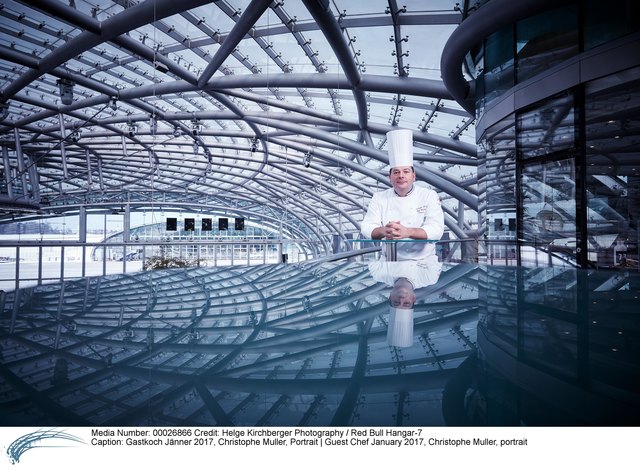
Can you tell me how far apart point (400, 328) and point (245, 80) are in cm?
1163

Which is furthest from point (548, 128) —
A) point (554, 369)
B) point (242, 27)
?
point (554, 369)

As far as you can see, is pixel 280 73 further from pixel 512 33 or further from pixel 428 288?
pixel 428 288

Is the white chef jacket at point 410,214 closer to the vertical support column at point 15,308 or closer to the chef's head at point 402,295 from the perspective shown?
the chef's head at point 402,295

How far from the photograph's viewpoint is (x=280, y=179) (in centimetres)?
2572

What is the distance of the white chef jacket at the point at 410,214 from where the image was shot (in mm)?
3648

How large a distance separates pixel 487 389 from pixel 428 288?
1233 millimetres

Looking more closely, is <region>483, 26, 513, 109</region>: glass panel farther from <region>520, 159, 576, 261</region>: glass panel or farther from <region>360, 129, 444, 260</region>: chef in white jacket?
<region>360, 129, 444, 260</region>: chef in white jacket

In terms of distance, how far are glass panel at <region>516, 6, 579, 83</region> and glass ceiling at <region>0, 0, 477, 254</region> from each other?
167 cm

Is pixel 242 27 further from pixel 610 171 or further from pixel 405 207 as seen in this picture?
pixel 610 171

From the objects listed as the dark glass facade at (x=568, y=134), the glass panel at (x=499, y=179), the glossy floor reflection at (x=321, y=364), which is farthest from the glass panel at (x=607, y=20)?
the glossy floor reflection at (x=321, y=364)

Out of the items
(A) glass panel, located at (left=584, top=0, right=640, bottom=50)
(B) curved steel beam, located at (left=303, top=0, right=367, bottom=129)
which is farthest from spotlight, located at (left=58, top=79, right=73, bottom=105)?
(A) glass panel, located at (left=584, top=0, right=640, bottom=50)

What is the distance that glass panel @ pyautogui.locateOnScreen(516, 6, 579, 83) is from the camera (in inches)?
252

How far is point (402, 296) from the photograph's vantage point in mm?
1519
